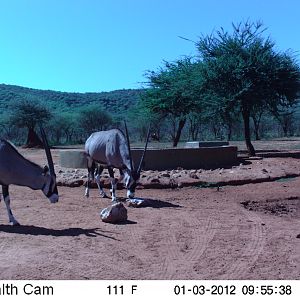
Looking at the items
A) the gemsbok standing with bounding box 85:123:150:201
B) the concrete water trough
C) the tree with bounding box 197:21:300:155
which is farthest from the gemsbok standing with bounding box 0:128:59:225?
the tree with bounding box 197:21:300:155

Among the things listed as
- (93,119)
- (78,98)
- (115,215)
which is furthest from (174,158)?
(78,98)

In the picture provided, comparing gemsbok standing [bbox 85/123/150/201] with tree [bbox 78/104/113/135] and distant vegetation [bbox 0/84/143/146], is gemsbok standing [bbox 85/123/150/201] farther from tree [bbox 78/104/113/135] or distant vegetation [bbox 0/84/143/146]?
tree [bbox 78/104/113/135]

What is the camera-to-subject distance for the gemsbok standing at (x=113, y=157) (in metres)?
12.7

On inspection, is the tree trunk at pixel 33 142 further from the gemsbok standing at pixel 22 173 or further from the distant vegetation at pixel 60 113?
the gemsbok standing at pixel 22 173

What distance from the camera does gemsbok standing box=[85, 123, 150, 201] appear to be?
41.6 feet

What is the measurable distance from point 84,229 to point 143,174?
27.1 ft

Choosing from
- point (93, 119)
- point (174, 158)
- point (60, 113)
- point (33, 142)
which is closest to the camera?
point (174, 158)

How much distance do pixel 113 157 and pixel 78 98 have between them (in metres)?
79.8

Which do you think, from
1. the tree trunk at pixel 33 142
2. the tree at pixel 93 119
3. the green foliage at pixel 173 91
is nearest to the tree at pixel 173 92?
the green foliage at pixel 173 91

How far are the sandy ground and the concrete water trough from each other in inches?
194

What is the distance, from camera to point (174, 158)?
65.0 ft

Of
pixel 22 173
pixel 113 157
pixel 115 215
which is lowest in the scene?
pixel 115 215

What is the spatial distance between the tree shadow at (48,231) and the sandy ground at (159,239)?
0.02 m

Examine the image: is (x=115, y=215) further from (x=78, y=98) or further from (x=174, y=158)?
(x=78, y=98)
